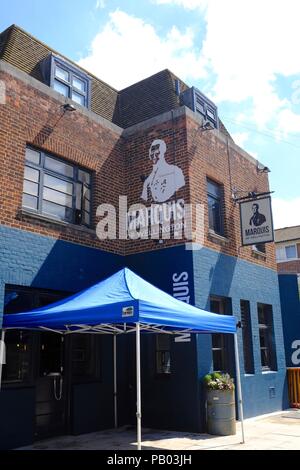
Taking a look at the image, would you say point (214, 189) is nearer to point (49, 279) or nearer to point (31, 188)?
point (31, 188)

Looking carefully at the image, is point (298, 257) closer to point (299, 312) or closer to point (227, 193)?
point (299, 312)

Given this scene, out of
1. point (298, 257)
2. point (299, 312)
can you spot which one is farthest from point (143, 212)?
point (298, 257)

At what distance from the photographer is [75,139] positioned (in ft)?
35.4

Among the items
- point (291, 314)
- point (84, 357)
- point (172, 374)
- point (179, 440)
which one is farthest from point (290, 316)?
point (84, 357)

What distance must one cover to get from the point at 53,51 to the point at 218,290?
7582 mm

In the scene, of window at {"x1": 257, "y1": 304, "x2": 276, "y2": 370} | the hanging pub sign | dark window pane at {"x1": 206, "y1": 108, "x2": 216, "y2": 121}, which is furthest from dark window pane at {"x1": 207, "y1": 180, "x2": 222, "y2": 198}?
window at {"x1": 257, "y1": 304, "x2": 276, "y2": 370}

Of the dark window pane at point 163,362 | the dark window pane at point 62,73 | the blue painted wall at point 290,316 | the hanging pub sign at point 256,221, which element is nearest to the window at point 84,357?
the dark window pane at point 163,362

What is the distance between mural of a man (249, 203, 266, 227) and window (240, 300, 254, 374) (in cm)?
222

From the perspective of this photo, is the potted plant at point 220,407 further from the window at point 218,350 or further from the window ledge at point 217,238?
the window ledge at point 217,238

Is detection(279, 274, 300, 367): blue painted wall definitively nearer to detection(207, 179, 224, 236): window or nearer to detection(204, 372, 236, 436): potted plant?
detection(207, 179, 224, 236): window

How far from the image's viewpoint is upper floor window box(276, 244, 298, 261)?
36062mm

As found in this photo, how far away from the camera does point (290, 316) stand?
51.7 ft

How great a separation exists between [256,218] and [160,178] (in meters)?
2.74

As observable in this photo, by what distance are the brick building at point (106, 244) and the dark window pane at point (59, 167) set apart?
34 millimetres
